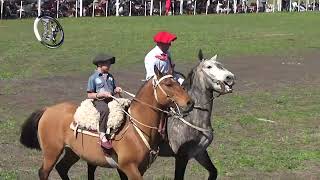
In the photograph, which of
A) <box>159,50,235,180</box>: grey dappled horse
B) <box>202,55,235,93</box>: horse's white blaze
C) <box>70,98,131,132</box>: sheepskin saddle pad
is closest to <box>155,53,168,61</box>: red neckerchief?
<box>159,50,235,180</box>: grey dappled horse

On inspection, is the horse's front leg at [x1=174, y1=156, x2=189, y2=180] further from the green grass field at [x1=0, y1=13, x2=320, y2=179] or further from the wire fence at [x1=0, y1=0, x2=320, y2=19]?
the wire fence at [x1=0, y1=0, x2=320, y2=19]

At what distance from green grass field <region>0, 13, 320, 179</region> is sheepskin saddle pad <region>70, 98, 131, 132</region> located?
248 cm

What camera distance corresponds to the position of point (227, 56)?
1184 inches

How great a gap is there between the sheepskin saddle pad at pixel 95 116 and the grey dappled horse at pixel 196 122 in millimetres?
993

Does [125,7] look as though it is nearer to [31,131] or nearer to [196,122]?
[31,131]

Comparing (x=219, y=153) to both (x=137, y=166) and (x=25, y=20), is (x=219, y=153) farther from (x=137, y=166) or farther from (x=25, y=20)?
(x=25, y=20)

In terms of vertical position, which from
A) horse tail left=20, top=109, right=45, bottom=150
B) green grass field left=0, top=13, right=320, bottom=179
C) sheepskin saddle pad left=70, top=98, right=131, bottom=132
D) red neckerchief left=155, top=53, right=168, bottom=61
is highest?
red neckerchief left=155, top=53, right=168, bottom=61

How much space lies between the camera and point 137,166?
8.97 metres

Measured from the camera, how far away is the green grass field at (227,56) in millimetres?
12812

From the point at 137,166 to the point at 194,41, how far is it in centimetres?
2685

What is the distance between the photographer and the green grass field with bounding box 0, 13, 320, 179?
1281 centimetres

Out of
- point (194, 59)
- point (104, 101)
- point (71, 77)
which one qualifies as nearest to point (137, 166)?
point (104, 101)

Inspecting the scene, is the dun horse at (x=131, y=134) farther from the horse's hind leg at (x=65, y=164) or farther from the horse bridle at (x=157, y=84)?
the horse's hind leg at (x=65, y=164)

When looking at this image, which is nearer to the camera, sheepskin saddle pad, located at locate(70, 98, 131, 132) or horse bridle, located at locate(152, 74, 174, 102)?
horse bridle, located at locate(152, 74, 174, 102)
